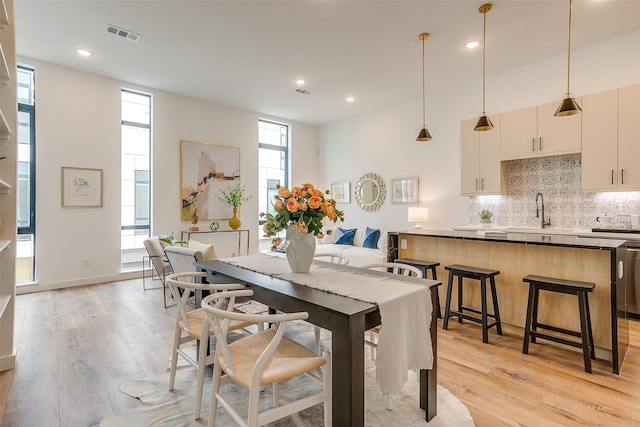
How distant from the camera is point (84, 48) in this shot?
13.9ft

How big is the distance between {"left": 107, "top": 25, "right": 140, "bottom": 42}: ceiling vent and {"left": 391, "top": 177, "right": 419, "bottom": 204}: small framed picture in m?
4.65

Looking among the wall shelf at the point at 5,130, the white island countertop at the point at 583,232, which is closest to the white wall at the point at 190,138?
the white island countertop at the point at 583,232

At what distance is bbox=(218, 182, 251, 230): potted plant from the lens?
6383 mm

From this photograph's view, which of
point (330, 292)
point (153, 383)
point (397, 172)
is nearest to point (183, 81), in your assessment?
point (397, 172)

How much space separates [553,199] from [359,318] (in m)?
4.42

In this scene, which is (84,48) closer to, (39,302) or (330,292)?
(39,302)

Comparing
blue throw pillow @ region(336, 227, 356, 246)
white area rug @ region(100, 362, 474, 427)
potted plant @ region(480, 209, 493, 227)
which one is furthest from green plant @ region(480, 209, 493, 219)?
white area rug @ region(100, 362, 474, 427)

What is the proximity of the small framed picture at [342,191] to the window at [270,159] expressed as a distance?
113cm

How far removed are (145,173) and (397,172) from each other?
180 inches

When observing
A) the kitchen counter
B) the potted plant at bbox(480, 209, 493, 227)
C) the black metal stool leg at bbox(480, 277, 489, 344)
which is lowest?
the black metal stool leg at bbox(480, 277, 489, 344)

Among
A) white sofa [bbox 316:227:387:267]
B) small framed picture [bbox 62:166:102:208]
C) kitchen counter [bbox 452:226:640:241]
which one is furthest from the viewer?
white sofa [bbox 316:227:387:267]

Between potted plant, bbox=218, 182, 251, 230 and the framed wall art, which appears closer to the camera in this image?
the framed wall art

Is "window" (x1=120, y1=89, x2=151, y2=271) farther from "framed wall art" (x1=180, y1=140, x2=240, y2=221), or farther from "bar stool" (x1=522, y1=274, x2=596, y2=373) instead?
"bar stool" (x1=522, y1=274, x2=596, y2=373)

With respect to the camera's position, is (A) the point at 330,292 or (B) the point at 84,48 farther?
(B) the point at 84,48
